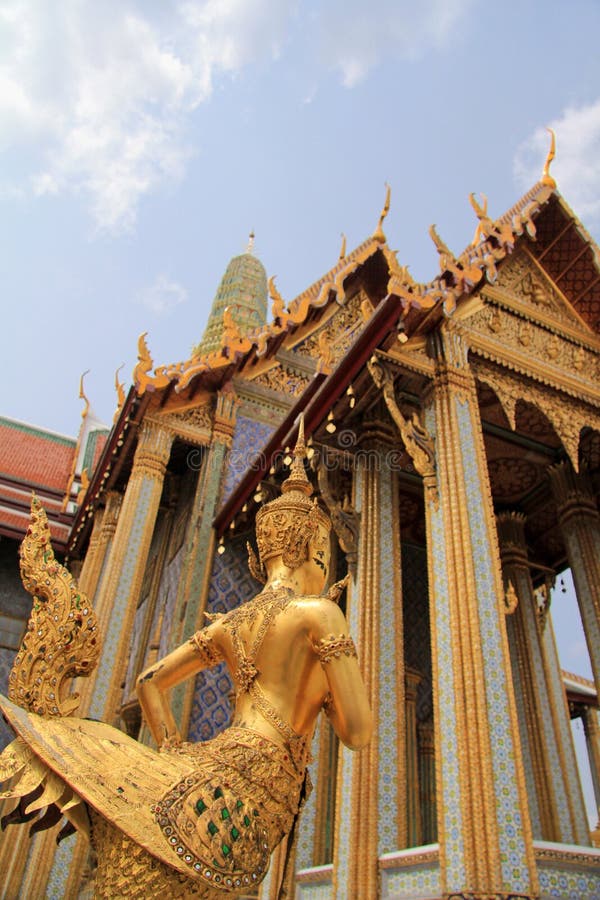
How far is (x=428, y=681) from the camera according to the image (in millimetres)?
7012

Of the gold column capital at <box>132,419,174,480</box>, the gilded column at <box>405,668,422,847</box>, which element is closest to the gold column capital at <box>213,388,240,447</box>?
the gold column capital at <box>132,419,174,480</box>

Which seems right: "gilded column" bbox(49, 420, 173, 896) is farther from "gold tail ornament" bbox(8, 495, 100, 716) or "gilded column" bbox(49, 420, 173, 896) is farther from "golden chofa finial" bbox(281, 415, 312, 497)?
"gold tail ornament" bbox(8, 495, 100, 716)

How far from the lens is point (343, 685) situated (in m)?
1.70

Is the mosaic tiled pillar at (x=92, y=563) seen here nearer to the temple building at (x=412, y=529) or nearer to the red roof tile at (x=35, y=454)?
the temple building at (x=412, y=529)

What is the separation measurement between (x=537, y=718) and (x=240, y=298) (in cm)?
1130

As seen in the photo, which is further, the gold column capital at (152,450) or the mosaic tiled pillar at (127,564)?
the gold column capital at (152,450)

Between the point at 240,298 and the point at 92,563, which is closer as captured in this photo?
the point at 92,563

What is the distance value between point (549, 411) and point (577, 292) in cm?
132

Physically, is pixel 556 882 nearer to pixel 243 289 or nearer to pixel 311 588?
pixel 311 588

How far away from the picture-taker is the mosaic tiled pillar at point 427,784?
6.38 m

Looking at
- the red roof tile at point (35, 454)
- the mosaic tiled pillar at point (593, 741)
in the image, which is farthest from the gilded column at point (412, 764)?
the red roof tile at point (35, 454)

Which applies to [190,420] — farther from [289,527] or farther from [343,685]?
[343,685]

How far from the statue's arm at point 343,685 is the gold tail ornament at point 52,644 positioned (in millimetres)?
554

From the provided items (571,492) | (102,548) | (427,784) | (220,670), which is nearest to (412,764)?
(427,784)
